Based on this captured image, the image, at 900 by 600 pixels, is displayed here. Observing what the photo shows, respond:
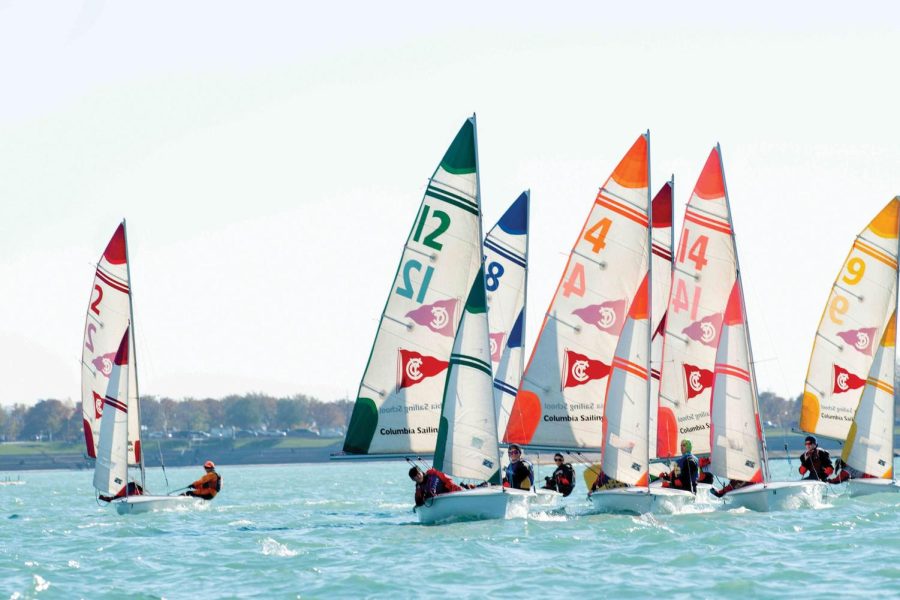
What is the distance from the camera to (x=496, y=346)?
43250mm

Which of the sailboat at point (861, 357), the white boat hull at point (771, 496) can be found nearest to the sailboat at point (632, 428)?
the white boat hull at point (771, 496)

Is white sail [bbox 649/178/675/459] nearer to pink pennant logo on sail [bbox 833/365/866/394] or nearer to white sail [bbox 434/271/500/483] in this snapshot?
pink pennant logo on sail [bbox 833/365/866/394]

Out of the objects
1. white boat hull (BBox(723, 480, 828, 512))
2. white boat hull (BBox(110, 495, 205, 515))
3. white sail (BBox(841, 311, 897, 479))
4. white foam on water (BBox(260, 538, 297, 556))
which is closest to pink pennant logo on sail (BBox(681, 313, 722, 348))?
white sail (BBox(841, 311, 897, 479))

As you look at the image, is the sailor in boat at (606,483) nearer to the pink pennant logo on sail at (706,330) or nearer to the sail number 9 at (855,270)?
the pink pennant logo on sail at (706,330)

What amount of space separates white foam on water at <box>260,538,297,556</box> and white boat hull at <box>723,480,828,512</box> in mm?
11416

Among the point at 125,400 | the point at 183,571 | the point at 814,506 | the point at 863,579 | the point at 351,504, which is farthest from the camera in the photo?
the point at 351,504

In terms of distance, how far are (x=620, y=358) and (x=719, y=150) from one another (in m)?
7.88

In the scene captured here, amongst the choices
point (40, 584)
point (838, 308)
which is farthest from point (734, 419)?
point (40, 584)

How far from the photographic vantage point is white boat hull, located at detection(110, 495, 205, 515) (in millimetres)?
42312

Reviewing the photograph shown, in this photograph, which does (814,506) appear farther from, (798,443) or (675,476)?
(798,443)

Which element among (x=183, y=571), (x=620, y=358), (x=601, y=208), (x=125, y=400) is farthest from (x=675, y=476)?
(x=125, y=400)

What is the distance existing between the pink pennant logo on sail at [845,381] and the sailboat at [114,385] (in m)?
20.1

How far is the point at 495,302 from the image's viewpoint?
1718 inches

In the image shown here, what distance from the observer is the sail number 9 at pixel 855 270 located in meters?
44.4
